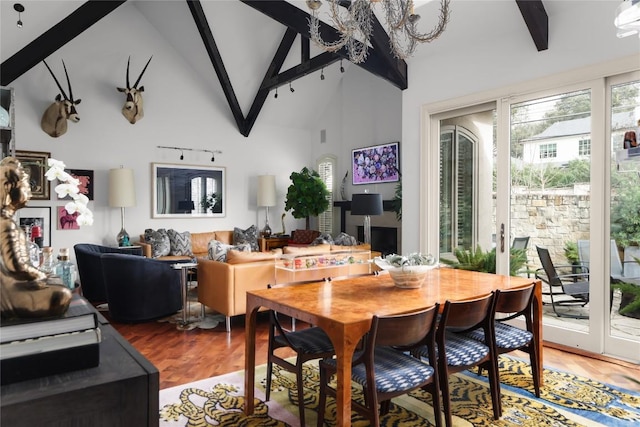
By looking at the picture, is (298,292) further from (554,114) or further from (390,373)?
(554,114)

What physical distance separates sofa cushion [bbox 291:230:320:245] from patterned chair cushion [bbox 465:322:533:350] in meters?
5.39

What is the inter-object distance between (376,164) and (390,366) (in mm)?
5589

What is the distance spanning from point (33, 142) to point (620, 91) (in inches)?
282

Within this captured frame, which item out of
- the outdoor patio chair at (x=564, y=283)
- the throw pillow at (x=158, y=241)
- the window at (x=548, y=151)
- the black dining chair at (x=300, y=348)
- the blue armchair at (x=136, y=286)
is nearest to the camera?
the black dining chair at (x=300, y=348)

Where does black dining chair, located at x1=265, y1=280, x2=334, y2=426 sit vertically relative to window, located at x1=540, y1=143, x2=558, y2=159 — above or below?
below

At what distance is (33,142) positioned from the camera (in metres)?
6.26

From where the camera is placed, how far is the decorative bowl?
2.63 meters

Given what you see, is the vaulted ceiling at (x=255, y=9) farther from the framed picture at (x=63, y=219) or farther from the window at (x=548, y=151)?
the framed picture at (x=63, y=219)

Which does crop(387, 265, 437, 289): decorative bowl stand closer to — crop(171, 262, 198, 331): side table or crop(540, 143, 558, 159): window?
crop(540, 143, 558, 159): window

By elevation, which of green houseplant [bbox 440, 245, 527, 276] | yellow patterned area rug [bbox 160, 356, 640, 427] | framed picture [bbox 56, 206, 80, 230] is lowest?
yellow patterned area rug [bbox 160, 356, 640, 427]

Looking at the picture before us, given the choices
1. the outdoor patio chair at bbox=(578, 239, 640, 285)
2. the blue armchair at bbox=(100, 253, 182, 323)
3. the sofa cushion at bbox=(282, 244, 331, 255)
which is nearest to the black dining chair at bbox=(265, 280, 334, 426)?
the sofa cushion at bbox=(282, 244, 331, 255)

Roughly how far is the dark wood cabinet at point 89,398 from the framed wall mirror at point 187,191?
22.7 ft

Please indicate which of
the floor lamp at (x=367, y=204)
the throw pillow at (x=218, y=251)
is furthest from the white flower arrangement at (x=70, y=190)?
the floor lamp at (x=367, y=204)

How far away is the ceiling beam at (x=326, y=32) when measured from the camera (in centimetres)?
467
